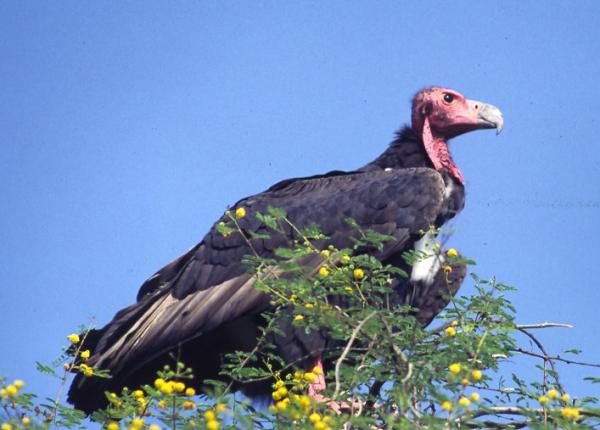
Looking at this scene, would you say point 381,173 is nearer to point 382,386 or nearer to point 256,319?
point 256,319

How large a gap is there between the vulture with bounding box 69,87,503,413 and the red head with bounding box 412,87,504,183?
876 millimetres

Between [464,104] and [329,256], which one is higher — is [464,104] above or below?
above

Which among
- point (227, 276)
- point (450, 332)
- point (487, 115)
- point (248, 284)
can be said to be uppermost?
point (487, 115)

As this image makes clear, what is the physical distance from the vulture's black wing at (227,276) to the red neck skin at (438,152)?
679mm

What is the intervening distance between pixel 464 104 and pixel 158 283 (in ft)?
10.5

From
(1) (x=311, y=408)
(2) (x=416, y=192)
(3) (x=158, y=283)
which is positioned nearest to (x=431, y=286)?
(2) (x=416, y=192)

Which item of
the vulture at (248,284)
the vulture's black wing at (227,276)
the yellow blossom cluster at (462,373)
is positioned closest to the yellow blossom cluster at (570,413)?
the yellow blossom cluster at (462,373)

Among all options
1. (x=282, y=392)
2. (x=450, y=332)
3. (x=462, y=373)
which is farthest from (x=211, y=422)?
(x=450, y=332)

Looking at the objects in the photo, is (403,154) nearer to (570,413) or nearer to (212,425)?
(570,413)

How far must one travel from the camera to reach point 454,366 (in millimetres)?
4938

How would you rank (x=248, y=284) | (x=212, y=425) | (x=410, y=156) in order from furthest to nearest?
(x=410, y=156) < (x=248, y=284) < (x=212, y=425)

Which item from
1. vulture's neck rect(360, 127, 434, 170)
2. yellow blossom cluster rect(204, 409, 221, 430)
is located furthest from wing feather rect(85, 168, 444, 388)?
yellow blossom cluster rect(204, 409, 221, 430)

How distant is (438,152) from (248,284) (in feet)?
7.95

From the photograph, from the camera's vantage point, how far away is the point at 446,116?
10539 mm
